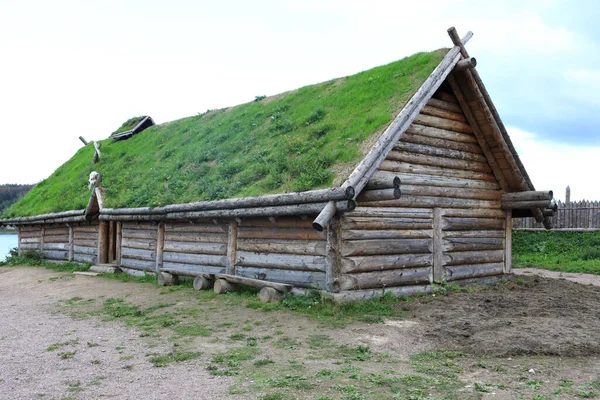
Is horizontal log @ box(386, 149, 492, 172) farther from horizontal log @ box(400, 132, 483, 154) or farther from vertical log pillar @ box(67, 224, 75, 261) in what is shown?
vertical log pillar @ box(67, 224, 75, 261)

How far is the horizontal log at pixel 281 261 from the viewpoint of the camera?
1032cm

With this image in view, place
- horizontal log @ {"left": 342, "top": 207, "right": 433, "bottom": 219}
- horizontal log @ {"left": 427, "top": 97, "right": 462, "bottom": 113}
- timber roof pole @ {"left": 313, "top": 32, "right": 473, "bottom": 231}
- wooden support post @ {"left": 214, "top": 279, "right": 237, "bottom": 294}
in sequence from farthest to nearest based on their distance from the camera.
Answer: horizontal log @ {"left": 427, "top": 97, "right": 462, "bottom": 113} < wooden support post @ {"left": 214, "top": 279, "right": 237, "bottom": 294} < horizontal log @ {"left": 342, "top": 207, "right": 433, "bottom": 219} < timber roof pole @ {"left": 313, "top": 32, "right": 473, "bottom": 231}

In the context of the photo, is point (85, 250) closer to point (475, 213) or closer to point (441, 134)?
point (441, 134)

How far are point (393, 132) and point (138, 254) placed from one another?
9.63 m

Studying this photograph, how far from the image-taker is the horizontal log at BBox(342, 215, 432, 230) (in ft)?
33.7

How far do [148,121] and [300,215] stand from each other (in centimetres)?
2003

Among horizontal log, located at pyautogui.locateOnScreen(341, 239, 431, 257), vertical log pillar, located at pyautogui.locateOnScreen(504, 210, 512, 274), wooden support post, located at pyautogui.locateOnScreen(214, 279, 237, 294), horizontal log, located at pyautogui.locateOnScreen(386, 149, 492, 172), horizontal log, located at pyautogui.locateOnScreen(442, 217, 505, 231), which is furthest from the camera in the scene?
vertical log pillar, located at pyautogui.locateOnScreen(504, 210, 512, 274)

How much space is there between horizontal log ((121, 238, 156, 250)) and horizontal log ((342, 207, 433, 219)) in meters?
7.61

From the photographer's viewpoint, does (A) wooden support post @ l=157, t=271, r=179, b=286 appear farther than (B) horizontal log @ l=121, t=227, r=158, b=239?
No

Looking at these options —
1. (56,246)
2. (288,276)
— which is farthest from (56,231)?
(288,276)

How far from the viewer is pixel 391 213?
37.1ft

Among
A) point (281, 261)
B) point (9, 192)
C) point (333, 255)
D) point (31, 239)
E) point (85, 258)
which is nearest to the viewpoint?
point (333, 255)

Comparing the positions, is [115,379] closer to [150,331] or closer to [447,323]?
[150,331]

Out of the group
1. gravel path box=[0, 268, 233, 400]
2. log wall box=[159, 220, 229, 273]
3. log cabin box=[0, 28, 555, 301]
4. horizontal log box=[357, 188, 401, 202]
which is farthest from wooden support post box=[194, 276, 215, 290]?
horizontal log box=[357, 188, 401, 202]
